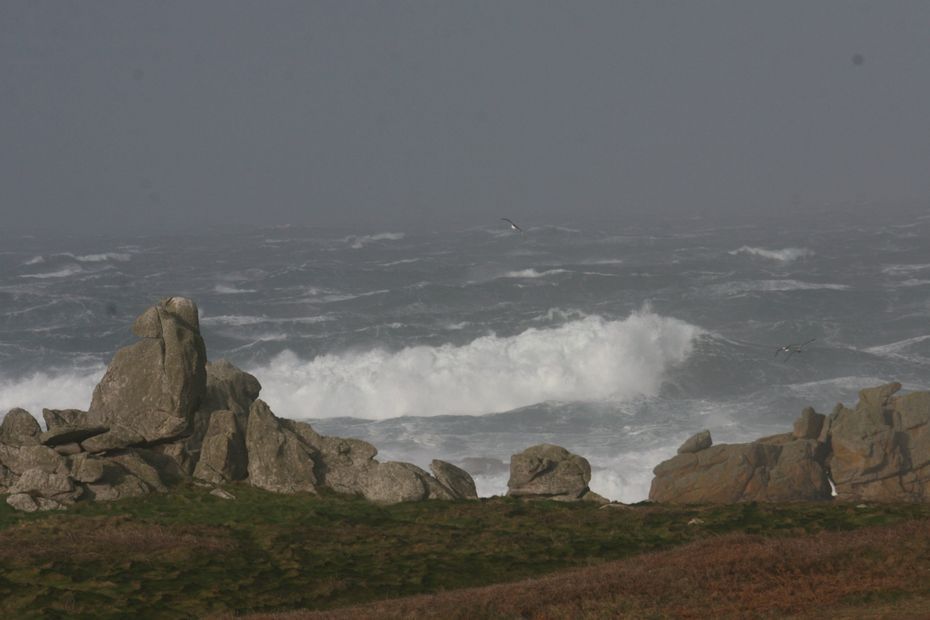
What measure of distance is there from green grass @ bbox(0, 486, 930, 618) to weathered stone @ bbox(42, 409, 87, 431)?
18.4ft

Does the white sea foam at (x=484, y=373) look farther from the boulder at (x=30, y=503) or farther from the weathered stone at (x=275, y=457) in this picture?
the boulder at (x=30, y=503)

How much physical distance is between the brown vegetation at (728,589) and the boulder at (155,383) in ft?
61.0

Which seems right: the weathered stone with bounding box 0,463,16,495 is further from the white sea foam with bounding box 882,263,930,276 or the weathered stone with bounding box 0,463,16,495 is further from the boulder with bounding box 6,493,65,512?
the white sea foam with bounding box 882,263,930,276

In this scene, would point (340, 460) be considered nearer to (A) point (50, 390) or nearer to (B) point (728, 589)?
(B) point (728, 589)

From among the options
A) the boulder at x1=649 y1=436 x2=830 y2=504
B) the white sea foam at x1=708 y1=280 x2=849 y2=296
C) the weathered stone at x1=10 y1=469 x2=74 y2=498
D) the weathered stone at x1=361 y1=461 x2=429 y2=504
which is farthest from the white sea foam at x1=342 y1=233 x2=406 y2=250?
the weathered stone at x1=10 y1=469 x2=74 y2=498

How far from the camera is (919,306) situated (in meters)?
95.4

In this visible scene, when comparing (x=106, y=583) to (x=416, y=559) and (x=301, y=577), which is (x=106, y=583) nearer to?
(x=301, y=577)

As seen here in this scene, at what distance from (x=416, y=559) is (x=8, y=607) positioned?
1046 cm

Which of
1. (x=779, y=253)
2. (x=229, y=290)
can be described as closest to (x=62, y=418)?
(x=229, y=290)

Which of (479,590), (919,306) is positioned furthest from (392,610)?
(919,306)

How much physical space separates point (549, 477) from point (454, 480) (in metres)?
3.71

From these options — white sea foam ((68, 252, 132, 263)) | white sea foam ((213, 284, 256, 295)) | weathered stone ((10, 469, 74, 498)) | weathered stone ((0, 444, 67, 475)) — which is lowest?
weathered stone ((10, 469, 74, 498))

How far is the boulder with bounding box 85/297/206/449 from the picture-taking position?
39.0 metres

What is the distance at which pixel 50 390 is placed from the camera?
77375 mm
